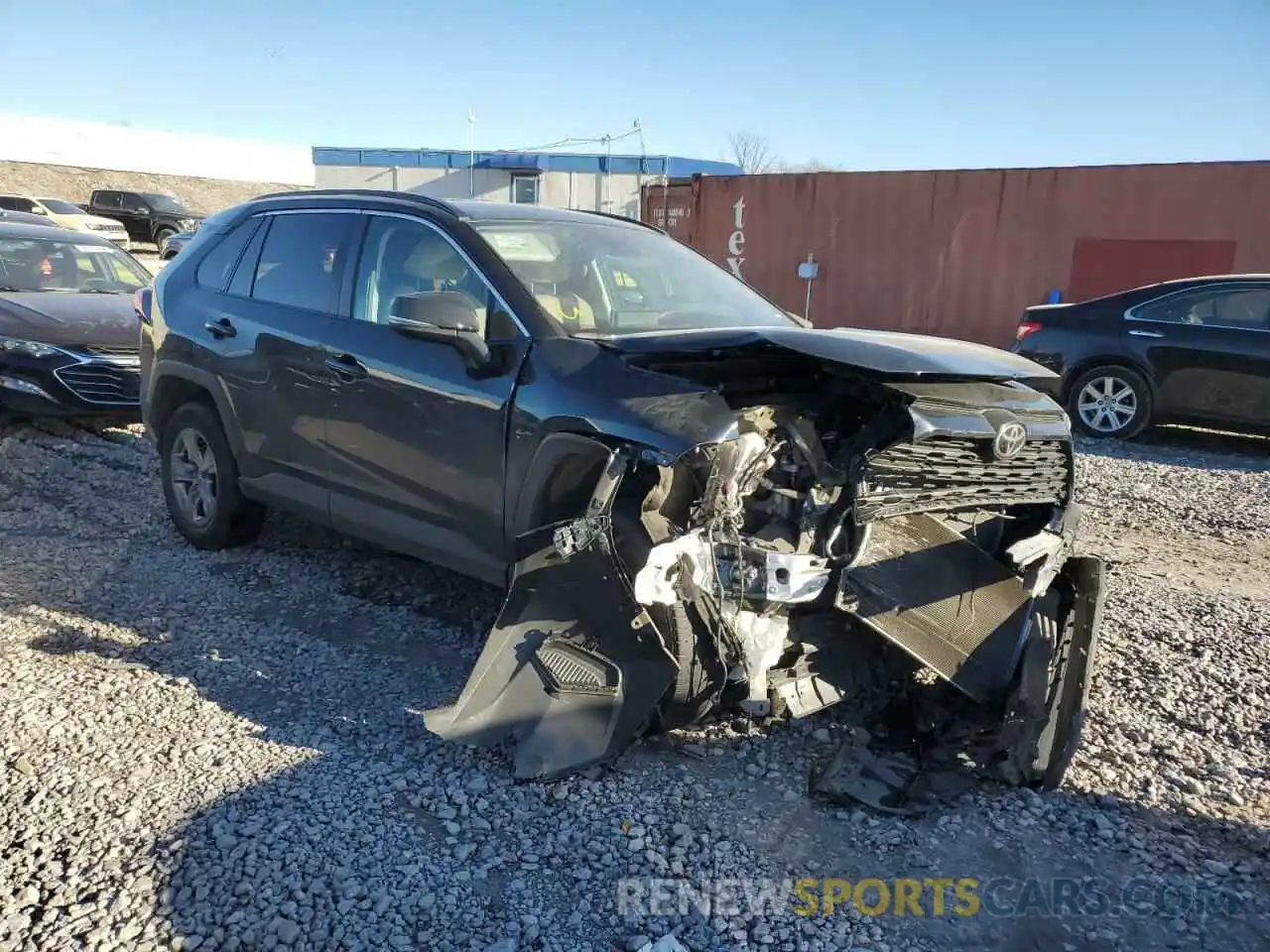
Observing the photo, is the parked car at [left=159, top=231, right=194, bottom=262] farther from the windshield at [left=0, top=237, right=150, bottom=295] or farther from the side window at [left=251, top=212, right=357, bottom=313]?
the side window at [left=251, top=212, right=357, bottom=313]

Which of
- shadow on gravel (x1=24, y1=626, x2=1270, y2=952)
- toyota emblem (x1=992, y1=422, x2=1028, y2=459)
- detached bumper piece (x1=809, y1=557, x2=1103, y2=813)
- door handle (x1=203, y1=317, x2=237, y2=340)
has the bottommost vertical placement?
shadow on gravel (x1=24, y1=626, x2=1270, y2=952)

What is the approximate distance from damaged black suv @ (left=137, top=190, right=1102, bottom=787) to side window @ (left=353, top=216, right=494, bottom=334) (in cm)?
2

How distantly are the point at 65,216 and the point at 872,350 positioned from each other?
84.7 feet

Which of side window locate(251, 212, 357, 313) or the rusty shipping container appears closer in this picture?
side window locate(251, 212, 357, 313)

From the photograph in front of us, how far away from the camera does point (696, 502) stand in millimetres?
3107

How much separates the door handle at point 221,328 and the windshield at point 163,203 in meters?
27.2

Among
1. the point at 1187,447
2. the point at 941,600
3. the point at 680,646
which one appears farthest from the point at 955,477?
the point at 1187,447

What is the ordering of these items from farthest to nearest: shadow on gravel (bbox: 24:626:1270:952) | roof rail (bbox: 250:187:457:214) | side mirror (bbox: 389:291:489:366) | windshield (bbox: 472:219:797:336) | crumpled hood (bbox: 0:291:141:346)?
crumpled hood (bbox: 0:291:141:346) → roof rail (bbox: 250:187:457:214) → windshield (bbox: 472:219:797:336) → side mirror (bbox: 389:291:489:366) → shadow on gravel (bbox: 24:626:1270:952)

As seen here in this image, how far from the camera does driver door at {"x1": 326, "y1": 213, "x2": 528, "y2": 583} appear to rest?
361cm

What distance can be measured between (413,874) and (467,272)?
88.2 inches

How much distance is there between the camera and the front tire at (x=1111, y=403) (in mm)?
8516

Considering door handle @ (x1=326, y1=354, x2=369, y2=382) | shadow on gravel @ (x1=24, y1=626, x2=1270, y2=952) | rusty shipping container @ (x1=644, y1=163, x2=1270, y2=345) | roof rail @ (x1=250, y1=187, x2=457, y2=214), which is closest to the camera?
shadow on gravel @ (x1=24, y1=626, x2=1270, y2=952)

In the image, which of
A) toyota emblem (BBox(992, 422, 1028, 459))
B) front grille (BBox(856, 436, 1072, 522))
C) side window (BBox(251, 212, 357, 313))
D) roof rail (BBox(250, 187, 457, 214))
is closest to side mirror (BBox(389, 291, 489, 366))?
roof rail (BBox(250, 187, 457, 214))

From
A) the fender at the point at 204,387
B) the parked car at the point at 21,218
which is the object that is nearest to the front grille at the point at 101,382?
the fender at the point at 204,387
